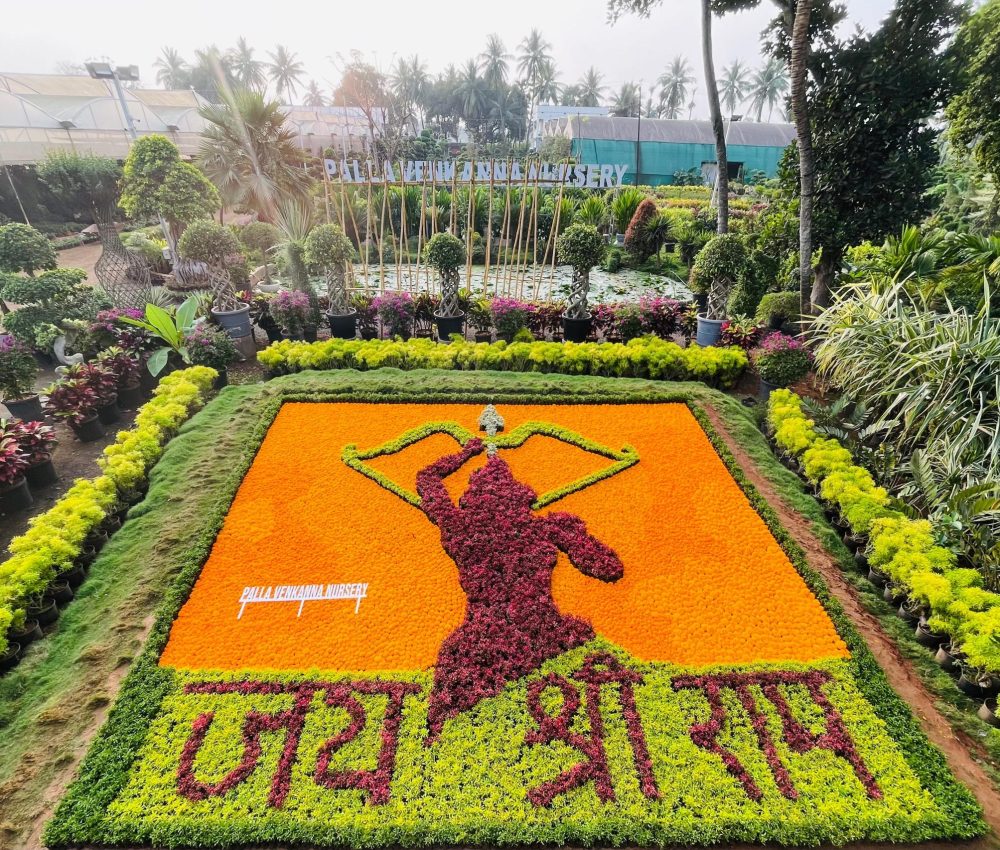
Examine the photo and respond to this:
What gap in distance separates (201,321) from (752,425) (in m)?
9.67

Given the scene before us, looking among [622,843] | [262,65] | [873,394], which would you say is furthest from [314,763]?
[262,65]

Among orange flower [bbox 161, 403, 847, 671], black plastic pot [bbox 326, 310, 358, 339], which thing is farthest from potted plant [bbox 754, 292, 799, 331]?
black plastic pot [bbox 326, 310, 358, 339]

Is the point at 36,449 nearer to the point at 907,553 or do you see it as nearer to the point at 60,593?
the point at 60,593

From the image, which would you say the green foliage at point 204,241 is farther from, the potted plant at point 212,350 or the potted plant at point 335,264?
the potted plant at point 212,350

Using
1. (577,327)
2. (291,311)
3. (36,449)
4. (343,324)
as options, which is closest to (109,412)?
(36,449)

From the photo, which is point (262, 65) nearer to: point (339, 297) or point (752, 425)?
point (339, 297)

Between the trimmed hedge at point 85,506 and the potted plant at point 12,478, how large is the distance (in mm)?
495

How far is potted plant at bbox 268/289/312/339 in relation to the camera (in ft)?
33.8

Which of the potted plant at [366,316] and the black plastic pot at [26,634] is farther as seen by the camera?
the potted plant at [366,316]

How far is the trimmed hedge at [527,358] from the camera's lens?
9008 mm

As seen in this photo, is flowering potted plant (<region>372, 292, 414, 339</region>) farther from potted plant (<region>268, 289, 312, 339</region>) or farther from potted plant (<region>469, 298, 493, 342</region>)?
potted plant (<region>268, 289, 312, 339</region>)

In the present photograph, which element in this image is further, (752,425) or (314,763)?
(752,425)

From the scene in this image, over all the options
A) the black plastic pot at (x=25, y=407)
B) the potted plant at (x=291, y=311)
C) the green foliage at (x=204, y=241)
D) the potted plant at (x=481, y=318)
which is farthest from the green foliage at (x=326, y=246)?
the black plastic pot at (x=25, y=407)

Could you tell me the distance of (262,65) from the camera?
6494cm
